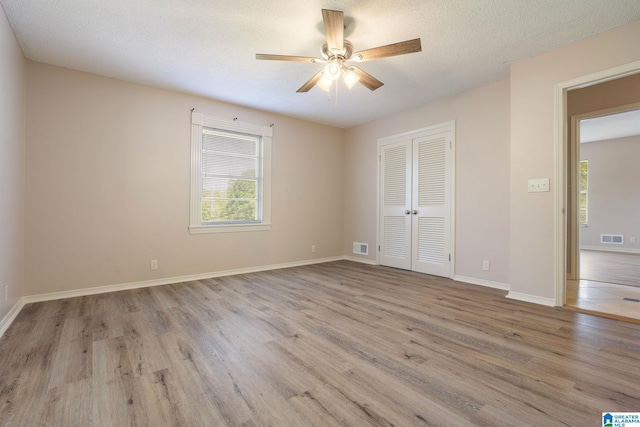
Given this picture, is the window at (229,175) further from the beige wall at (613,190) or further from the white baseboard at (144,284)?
the beige wall at (613,190)

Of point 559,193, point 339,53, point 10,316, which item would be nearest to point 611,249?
point 559,193

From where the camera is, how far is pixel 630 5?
7.41ft

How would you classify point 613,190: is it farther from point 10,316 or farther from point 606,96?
point 10,316

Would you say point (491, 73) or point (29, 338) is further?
point (491, 73)

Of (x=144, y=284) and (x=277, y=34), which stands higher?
(x=277, y=34)

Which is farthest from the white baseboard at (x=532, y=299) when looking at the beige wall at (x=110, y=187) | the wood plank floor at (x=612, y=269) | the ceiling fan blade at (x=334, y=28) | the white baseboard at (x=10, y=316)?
the white baseboard at (x=10, y=316)

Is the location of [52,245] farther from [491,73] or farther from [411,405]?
[491,73]

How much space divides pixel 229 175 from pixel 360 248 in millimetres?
2739

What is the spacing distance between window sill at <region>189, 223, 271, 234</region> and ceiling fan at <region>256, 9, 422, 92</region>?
2406mm

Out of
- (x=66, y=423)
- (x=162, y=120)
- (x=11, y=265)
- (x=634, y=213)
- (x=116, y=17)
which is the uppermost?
(x=116, y=17)

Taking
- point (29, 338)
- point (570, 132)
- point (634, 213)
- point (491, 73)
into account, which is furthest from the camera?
point (634, 213)

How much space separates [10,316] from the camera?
8.24ft

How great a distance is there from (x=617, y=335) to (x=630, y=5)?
8.42 feet

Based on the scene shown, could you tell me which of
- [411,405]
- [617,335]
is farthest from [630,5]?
[411,405]
